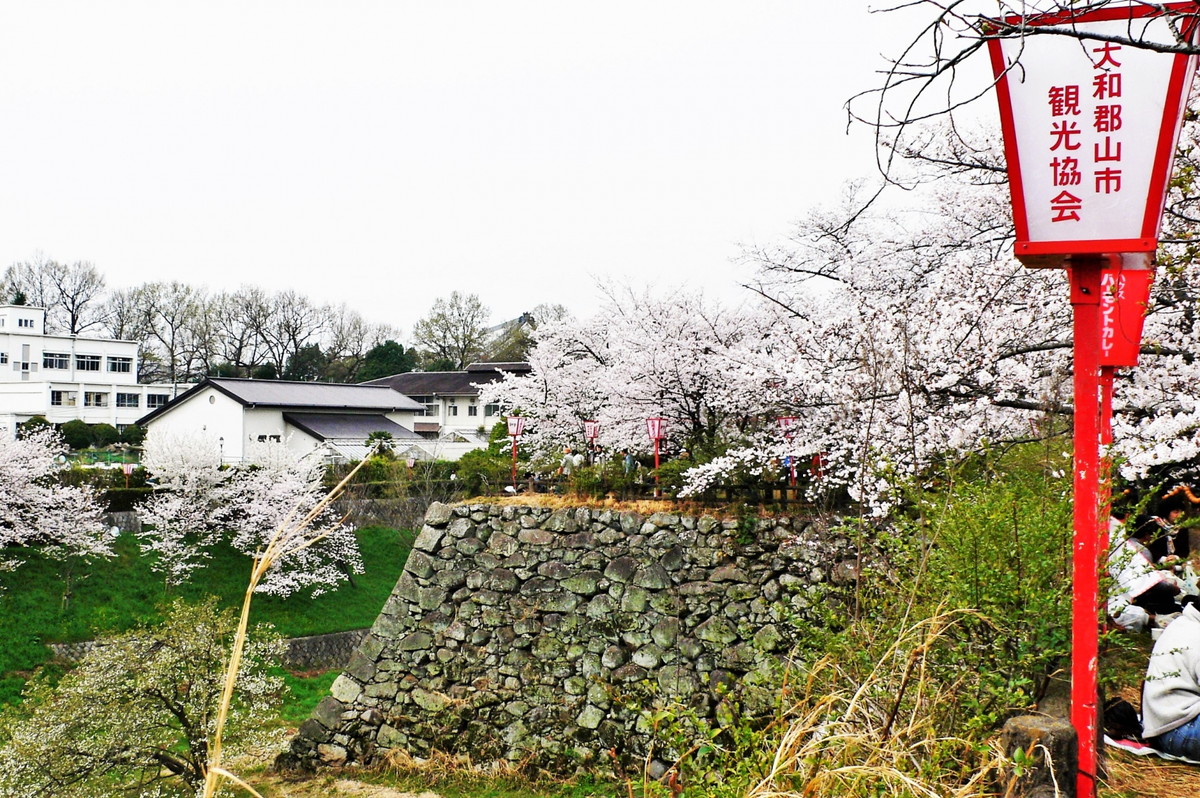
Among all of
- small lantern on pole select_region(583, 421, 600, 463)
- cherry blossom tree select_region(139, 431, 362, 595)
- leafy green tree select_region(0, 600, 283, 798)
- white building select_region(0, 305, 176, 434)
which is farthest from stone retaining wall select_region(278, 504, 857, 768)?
white building select_region(0, 305, 176, 434)

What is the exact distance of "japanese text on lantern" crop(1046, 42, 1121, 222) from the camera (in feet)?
9.35

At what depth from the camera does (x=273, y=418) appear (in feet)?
90.8

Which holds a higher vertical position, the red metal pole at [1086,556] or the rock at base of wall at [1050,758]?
the red metal pole at [1086,556]

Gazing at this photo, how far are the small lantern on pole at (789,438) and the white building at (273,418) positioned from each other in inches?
688

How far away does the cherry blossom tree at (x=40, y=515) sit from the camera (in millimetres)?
17266

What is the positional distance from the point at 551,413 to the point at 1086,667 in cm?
1540

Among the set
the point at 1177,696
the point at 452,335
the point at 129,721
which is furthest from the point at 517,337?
the point at 1177,696

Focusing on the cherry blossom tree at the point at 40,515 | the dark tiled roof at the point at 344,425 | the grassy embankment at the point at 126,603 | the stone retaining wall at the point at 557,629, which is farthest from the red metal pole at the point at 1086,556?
the dark tiled roof at the point at 344,425

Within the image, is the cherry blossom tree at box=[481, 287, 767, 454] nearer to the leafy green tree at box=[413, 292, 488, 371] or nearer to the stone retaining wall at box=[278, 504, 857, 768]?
the stone retaining wall at box=[278, 504, 857, 768]

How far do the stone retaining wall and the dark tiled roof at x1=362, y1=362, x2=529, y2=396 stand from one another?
25888 millimetres

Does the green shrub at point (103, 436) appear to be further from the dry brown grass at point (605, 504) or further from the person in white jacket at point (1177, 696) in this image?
the person in white jacket at point (1177, 696)

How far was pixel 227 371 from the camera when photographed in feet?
132

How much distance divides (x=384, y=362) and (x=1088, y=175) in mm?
42196

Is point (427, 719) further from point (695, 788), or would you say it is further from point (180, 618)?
point (695, 788)
